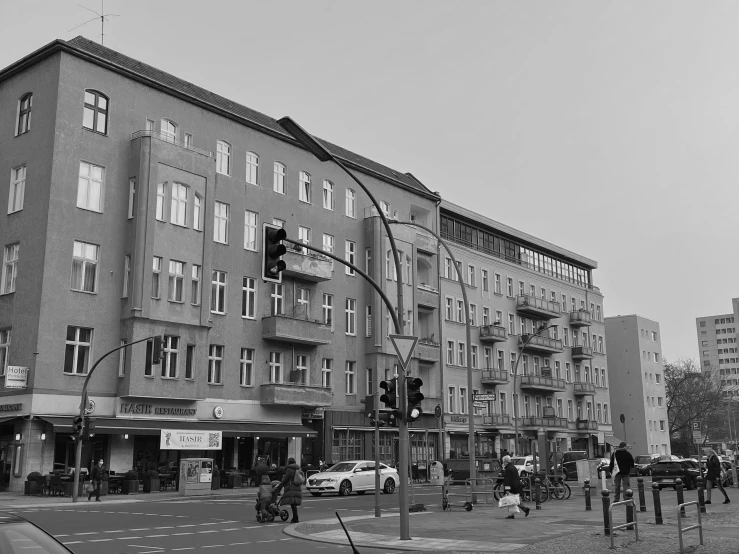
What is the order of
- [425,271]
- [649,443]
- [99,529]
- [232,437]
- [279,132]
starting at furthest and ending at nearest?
[649,443] < [425,271] < [279,132] < [232,437] < [99,529]

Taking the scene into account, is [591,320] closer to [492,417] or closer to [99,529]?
[492,417]

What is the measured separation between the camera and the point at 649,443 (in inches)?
3317

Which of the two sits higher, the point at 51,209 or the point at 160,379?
the point at 51,209

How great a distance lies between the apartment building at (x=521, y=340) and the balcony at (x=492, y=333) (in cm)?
8

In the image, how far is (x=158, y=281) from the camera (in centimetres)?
3909

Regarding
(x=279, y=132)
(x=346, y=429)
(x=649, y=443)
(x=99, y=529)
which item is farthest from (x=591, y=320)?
(x=99, y=529)

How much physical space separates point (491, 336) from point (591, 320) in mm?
20147

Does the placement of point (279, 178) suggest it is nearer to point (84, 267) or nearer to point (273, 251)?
point (84, 267)

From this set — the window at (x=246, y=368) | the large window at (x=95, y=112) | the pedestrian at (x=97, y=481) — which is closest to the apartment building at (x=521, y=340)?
the window at (x=246, y=368)

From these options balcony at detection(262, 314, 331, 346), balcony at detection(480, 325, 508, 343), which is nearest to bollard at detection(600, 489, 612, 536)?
balcony at detection(262, 314, 331, 346)

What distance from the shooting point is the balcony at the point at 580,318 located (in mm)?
76125

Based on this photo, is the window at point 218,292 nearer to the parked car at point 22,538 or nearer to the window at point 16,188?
the window at point 16,188

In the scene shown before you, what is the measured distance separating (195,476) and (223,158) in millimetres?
17994

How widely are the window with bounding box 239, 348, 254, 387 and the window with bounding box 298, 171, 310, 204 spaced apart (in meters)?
10.3
